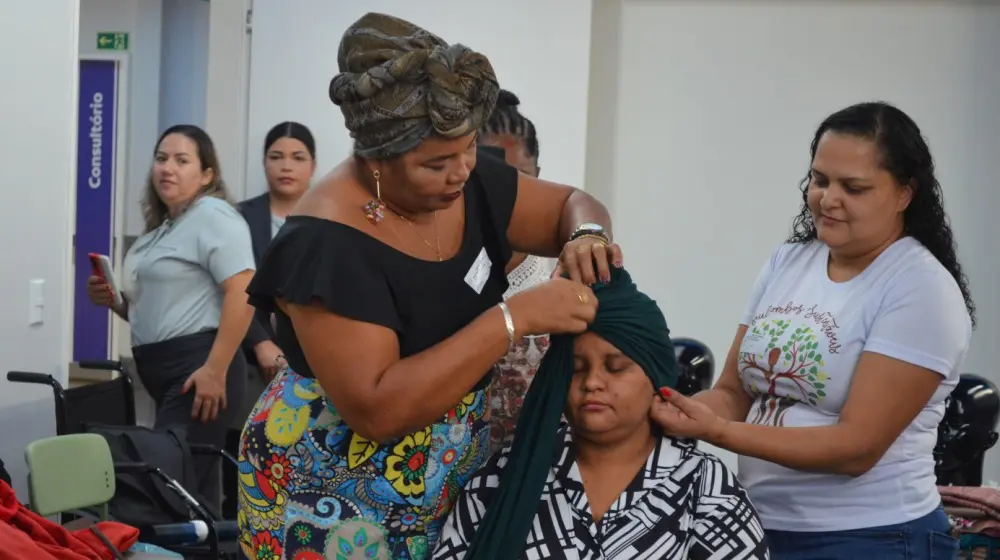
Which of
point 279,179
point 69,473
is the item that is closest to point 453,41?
point 279,179

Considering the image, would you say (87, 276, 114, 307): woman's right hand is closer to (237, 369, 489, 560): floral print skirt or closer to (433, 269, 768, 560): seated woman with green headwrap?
(237, 369, 489, 560): floral print skirt

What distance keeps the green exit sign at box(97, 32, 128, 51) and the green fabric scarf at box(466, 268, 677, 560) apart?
731cm

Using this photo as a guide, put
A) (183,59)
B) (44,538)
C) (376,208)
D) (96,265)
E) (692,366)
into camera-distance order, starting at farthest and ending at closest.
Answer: (183,59) → (96,265) → (692,366) → (44,538) → (376,208)

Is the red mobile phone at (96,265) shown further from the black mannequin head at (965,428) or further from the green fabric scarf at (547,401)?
the black mannequin head at (965,428)

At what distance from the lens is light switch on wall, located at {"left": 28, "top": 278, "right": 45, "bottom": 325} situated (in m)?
3.72

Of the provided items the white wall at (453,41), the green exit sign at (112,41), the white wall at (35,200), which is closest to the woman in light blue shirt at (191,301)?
the white wall at (35,200)

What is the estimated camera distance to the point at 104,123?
817 cm

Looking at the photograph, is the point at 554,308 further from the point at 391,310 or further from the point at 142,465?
the point at 142,465

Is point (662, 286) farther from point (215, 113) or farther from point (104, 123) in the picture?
point (104, 123)

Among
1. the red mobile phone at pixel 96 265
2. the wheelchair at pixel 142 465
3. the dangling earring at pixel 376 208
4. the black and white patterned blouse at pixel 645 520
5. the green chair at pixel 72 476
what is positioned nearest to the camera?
the dangling earring at pixel 376 208

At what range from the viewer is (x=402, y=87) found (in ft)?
4.88

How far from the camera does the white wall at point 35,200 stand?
3574 mm

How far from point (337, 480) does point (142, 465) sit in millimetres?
1791

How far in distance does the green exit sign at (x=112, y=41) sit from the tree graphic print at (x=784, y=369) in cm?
721
